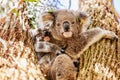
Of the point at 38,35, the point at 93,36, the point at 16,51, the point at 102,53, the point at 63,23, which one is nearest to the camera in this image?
the point at 16,51

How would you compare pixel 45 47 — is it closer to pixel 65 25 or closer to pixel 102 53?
pixel 65 25

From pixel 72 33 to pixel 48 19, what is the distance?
33cm

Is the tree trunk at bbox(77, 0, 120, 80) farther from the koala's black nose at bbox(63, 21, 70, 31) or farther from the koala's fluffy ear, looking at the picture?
the koala's black nose at bbox(63, 21, 70, 31)

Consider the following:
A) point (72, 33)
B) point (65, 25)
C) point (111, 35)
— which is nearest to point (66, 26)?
point (65, 25)

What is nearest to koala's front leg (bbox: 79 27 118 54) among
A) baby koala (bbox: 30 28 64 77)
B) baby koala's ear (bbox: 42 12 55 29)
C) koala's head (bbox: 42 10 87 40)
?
koala's head (bbox: 42 10 87 40)

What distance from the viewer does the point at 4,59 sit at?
245 cm

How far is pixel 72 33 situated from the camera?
3473 mm

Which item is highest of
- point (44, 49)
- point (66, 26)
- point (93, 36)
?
point (66, 26)

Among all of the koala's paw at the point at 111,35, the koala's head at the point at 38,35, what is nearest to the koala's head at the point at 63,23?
the koala's head at the point at 38,35

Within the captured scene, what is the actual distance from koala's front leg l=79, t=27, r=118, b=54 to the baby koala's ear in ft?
1.28

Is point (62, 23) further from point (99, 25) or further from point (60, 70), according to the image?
point (60, 70)


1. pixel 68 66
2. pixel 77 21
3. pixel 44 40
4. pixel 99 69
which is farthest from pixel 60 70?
pixel 77 21

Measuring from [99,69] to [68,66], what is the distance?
34cm

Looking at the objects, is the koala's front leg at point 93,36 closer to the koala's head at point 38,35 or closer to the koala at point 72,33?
the koala at point 72,33
